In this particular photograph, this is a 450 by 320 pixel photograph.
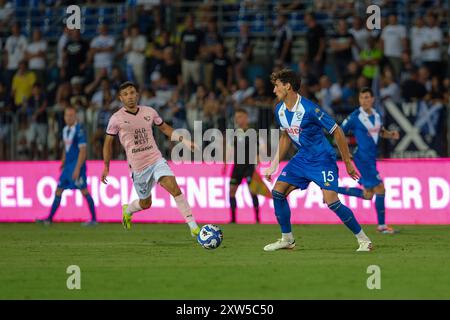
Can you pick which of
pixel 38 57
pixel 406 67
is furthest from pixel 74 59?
pixel 406 67

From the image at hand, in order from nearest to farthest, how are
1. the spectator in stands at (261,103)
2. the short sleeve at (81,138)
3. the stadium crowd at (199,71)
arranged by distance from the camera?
the short sleeve at (81,138) < the spectator in stands at (261,103) < the stadium crowd at (199,71)

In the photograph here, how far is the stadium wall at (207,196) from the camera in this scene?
801 inches

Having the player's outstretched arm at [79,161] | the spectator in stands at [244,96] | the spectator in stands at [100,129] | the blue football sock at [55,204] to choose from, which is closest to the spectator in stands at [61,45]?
the spectator in stands at [100,129]

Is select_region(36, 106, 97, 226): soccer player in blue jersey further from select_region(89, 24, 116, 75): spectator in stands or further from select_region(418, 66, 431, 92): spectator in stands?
select_region(418, 66, 431, 92): spectator in stands

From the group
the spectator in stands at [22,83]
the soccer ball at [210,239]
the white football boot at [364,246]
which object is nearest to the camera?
the white football boot at [364,246]

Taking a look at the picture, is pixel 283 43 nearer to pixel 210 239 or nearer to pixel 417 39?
pixel 417 39

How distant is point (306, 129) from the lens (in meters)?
14.0

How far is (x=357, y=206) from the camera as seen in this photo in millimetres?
21062

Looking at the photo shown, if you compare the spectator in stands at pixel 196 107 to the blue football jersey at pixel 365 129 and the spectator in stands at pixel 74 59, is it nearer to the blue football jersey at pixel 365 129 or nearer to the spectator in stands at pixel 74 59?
the spectator in stands at pixel 74 59

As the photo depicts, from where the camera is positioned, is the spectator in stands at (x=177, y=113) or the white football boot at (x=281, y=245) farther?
the spectator in stands at (x=177, y=113)

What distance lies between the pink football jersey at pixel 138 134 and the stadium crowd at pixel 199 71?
6.48m

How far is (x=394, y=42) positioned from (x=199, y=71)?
498 centimetres
